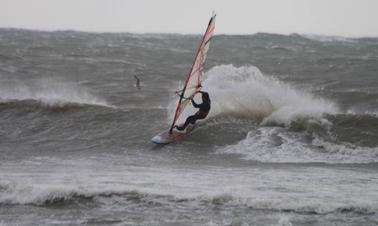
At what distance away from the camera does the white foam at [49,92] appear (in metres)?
15.5

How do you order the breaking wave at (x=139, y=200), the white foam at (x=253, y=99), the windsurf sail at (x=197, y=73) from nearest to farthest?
the breaking wave at (x=139, y=200) → the windsurf sail at (x=197, y=73) → the white foam at (x=253, y=99)

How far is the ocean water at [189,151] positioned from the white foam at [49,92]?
57 mm

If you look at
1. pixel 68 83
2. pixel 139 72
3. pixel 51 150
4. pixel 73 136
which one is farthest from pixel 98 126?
pixel 139 72

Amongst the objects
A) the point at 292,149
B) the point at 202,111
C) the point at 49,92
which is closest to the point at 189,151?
the point at 202,111

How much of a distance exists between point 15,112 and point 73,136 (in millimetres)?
2968

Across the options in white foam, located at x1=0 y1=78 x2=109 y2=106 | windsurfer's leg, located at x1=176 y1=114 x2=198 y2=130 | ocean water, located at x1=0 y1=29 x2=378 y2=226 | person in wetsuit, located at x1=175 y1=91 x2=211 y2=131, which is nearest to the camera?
ocean water, located at x1=0 y1=29 x2=378 y2=226

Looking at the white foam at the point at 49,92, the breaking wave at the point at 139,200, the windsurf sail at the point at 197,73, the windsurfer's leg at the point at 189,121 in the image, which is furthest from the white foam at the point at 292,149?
the white foam at the point at 49,92

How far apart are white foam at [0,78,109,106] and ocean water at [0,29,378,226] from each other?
2.2 inches

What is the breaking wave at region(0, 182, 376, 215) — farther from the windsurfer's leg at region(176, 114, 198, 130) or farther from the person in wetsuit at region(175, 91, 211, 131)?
the windsurfer's leg at region(176, 114, 198, 130)

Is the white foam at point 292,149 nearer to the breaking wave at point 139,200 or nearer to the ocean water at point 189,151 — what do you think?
the ocean water at point 189,151

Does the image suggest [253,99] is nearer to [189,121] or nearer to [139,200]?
[189,121]

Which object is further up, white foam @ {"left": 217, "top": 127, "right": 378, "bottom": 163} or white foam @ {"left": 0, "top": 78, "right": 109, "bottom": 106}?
white foam @ {"left": 217, "top": 127, "right": 378, "bottom": 163}

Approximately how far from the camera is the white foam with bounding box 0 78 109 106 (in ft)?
50.9

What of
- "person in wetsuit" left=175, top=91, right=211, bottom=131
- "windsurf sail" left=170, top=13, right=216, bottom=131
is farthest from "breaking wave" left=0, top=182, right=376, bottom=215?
"windsurf sail" left=170, top=13, right=216, bottom=131
